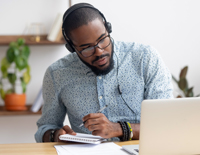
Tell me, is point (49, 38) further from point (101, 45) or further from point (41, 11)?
point (101, 45)

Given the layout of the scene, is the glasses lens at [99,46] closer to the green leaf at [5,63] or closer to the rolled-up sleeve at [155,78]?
the rolled-up sleeve at [155,78]

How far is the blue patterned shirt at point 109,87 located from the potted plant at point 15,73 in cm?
83

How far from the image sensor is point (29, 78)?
8.54ft

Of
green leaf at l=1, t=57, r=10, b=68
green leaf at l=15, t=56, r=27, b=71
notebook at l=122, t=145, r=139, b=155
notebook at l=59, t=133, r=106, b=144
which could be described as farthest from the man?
green leaf at l=1, t=57, r=10, b=68

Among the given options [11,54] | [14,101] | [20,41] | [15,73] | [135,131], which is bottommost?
[14,101]

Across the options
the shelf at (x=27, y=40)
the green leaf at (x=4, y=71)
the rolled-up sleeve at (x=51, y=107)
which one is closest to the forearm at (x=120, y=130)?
the rolled-up sleeve at (x=51, y=107)

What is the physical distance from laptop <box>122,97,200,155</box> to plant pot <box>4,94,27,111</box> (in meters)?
1.79

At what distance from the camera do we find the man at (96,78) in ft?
5.04

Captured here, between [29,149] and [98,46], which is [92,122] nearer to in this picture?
[29,149]

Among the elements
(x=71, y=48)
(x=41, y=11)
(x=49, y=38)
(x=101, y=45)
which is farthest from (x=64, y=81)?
(x=41, y=11)

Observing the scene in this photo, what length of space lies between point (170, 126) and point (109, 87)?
2.61 ft

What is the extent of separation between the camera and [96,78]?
1.69m

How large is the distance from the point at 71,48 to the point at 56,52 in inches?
44.3

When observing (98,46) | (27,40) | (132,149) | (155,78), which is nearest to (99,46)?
(98,46)
